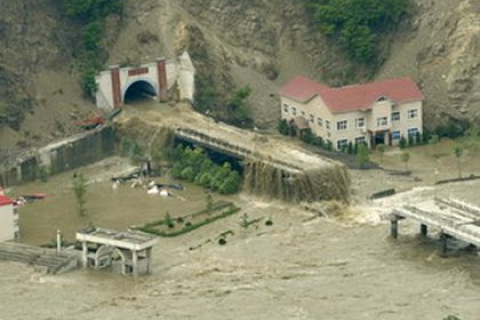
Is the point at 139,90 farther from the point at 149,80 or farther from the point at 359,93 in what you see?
the point at 359,93

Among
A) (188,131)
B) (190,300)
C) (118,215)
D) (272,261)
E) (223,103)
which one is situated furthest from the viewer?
(223,103)

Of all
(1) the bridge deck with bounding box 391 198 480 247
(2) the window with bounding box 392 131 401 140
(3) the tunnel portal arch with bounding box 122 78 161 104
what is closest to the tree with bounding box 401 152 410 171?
(2) the window with bounding box 392 131 401 140

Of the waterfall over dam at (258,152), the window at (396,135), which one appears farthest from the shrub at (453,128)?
the waterfall over dam at (258,152)

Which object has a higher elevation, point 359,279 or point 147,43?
point 147,43

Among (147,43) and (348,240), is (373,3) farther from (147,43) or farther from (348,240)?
(348,240)

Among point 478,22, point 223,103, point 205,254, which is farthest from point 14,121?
point 478,22

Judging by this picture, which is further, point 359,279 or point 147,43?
point 147,43
